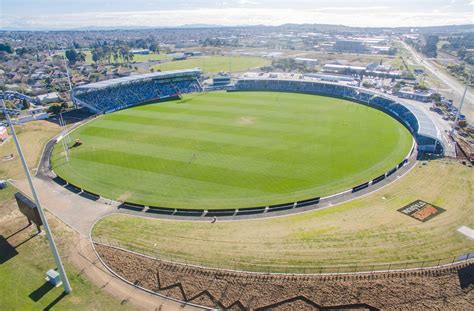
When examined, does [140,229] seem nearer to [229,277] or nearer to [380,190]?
[229,277]

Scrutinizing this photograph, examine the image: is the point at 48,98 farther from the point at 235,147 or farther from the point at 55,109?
the point at 235,147

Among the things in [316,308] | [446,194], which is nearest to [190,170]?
[316,308]

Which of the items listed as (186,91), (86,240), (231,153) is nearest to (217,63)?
(186,91)

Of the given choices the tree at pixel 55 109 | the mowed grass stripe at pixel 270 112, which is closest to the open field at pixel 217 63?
the mowed grass stripe at pixel 270 112

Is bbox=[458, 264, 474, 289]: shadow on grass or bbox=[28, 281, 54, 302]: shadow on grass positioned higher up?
bbox=[28, 281, 54, 302]: shadow on grass

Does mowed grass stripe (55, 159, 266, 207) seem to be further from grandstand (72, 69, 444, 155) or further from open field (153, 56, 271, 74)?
open field (153, 56, 271, 74)

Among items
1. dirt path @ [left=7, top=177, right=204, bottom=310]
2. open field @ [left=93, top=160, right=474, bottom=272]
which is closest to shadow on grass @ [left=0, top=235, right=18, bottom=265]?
dirt path @ [left=7, top=177, right=204, bottom=310]
